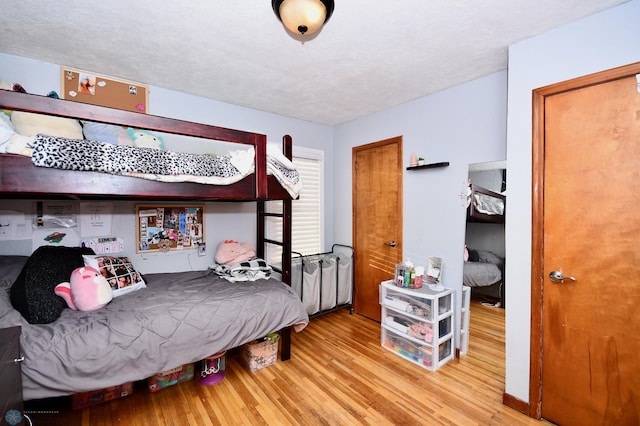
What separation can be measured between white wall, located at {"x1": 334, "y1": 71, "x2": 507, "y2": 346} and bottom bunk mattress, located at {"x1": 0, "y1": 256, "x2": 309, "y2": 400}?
1.49 m

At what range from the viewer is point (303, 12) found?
4.54ft

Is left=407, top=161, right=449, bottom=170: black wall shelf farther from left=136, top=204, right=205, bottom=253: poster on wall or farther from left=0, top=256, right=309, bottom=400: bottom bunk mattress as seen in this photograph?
left=136, top=204, right=205, bottom=253: poster on wall

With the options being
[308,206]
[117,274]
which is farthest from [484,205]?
[117,274]

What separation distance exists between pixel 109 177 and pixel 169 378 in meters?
1.59

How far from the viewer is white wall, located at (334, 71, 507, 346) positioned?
2371mm

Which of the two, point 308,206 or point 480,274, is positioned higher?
point 308,206

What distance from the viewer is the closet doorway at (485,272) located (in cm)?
224

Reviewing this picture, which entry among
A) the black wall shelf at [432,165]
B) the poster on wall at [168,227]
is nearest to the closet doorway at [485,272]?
the black wall shelf at [432,165]

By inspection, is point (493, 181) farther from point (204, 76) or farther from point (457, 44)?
point (204, 76)

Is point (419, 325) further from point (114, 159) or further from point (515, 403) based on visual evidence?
point (114, 159)

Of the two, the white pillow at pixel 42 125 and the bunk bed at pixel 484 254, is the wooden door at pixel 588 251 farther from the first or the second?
the white pillow at pixel 42 125

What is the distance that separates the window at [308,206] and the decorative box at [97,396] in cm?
212

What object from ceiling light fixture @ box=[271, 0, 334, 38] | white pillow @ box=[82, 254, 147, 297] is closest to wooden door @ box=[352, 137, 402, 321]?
ceiling light fixture @ box=[271, 0, 334, 38]

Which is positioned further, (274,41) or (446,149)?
(446,149)
